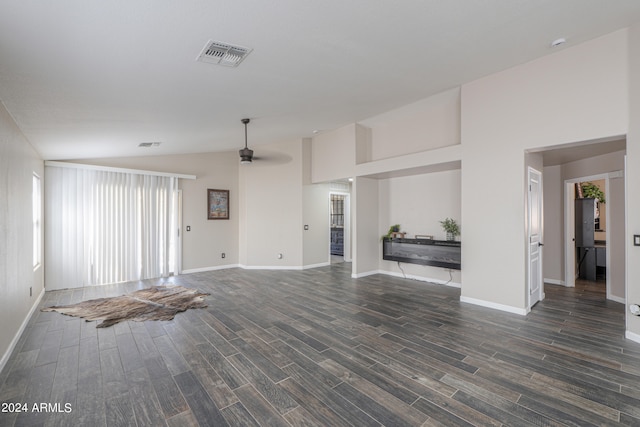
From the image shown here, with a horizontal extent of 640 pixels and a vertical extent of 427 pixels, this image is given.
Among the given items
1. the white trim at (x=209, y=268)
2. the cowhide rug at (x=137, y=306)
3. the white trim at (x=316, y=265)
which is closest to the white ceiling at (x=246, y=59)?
the cowhide rug at (x=137, y=306)

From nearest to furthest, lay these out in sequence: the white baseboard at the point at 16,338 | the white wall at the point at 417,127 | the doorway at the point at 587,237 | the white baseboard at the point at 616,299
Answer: the white baseboard at the point at 16,338
the white baseboard at the point at 616,299
the doorway at the point at 587,237
the white wall at the point at 417,127

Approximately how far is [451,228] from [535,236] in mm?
1304

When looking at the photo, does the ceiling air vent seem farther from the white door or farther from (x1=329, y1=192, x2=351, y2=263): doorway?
(x1=329, y1=192, x2=351, y2=263): doorway

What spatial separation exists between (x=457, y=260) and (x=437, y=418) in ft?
11.9

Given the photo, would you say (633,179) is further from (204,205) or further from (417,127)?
(204,205)

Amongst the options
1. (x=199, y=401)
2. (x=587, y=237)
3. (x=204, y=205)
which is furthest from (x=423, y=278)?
(x=204, y=205)

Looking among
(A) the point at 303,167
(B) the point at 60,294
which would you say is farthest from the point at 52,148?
(A) the point at 303,167

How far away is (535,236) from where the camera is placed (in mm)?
4348

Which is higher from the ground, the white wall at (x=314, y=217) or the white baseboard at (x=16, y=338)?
the white wall at (x=314, y=217)

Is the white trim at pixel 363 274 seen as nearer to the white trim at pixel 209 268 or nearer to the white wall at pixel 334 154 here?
the white wall at pixel 334 154

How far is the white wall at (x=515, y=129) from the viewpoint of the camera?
3.23 metres

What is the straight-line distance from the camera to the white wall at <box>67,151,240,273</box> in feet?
22.2

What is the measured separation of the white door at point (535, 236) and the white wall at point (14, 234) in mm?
5923

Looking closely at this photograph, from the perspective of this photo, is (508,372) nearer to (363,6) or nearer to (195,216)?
(363,6)
